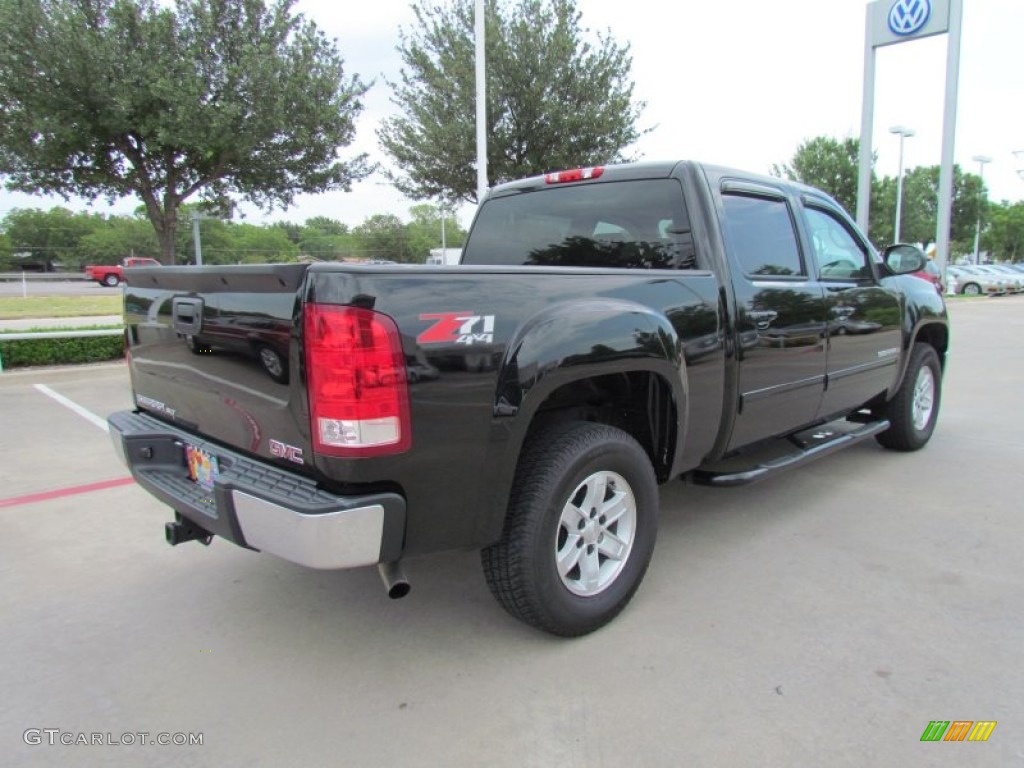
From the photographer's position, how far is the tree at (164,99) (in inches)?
366

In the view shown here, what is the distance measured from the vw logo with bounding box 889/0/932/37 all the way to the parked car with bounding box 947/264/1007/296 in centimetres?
1956

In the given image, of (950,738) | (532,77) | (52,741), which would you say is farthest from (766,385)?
(532,77)

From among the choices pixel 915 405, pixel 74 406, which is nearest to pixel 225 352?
pixel 915 405

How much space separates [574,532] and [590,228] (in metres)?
1.75

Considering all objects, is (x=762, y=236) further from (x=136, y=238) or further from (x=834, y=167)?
(x=136, y=238)

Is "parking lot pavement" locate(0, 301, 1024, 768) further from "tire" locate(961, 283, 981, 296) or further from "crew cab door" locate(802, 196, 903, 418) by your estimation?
"tire" locate(961, 283, 981, 296)

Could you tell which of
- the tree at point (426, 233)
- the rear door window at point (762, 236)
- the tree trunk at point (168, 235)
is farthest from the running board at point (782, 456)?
the tree at point (426, 233)

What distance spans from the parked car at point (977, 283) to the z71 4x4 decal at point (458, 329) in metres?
37.9

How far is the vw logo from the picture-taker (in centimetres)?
1756

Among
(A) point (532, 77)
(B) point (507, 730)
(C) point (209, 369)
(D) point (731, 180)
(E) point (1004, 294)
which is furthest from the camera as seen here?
(E) point (1004, 294)

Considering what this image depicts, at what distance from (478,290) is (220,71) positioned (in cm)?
1009

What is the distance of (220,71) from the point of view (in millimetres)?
10328

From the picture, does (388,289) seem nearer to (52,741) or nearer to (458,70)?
(52,741)

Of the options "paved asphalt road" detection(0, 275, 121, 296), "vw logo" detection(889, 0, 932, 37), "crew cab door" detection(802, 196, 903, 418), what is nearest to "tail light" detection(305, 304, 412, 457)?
"crew cab door" detection(802, 196, 903, 418)
